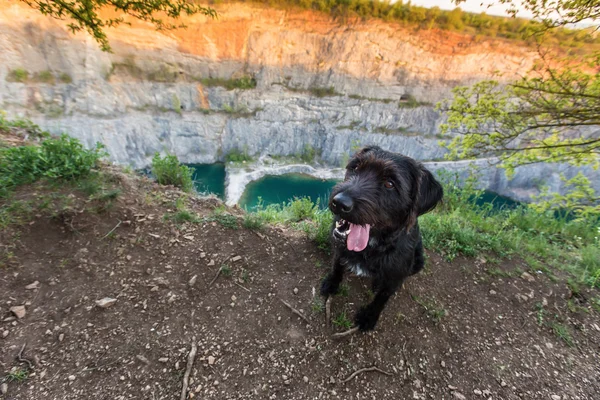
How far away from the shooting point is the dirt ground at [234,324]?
220cm

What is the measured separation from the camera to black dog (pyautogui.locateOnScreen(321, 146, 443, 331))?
236 cm

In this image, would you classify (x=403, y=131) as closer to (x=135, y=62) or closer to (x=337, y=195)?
(x=135, y=62)

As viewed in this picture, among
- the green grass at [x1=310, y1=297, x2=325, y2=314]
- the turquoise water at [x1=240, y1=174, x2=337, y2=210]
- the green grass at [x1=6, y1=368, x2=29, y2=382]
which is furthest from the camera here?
the turquoise water at [x1=240, y1=174, x2=337, y2=210]

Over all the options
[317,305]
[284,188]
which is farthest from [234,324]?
[284,188]

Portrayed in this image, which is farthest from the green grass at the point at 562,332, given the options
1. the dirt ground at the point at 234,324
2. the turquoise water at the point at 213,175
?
the turquoise water at the point at 213,175

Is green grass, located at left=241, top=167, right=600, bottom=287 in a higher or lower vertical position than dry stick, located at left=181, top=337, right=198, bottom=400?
higher

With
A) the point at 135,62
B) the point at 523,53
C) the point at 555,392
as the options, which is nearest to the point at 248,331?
the point at 555,392

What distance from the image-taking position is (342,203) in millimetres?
2252

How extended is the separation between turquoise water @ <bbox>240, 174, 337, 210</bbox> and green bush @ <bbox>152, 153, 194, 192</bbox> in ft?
67.6

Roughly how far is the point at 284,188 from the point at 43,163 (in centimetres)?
2700

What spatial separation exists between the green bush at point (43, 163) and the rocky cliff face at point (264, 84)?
29148 mm

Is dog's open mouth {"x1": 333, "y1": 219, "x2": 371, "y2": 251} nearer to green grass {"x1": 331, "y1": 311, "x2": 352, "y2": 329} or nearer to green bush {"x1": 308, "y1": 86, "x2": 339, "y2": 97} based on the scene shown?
green grass {"x1": 331, "y1": 311, "x2": 352, "y2": 329}

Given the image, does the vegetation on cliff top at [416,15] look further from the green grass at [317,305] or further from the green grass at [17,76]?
the green grass at [317,305]

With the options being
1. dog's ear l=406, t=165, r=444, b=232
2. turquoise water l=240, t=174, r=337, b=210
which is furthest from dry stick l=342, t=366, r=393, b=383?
turquoise water l=240, t=174, r=337, b=210
